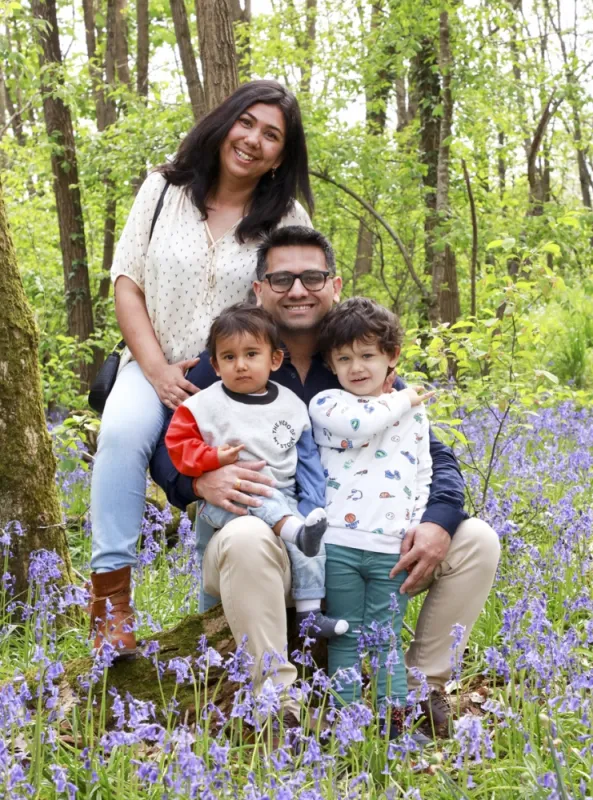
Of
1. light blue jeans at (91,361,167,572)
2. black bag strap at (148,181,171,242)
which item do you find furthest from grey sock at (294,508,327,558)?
black bag strap at (148,181,171,242)

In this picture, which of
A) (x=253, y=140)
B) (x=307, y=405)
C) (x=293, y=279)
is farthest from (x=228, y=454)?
(x=253, y=140)

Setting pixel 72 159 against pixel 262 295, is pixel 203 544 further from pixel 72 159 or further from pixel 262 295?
pixel 72 159

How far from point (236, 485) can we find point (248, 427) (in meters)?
0.21

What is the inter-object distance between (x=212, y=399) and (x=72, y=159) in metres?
7.64

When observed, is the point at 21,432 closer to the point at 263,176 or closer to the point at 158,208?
the point at 158,208

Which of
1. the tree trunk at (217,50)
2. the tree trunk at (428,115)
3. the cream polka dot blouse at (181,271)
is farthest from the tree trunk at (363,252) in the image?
the cream polka dot blouse at (181,271)

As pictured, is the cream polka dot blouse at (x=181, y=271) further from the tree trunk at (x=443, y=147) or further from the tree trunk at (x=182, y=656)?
the tree trunk at (x=443, y=147)

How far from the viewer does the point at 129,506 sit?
283 centimetres

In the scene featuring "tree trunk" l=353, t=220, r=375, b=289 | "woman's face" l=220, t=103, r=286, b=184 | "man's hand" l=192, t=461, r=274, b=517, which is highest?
"tree trunk" l=353, t=220, r=375, b=289

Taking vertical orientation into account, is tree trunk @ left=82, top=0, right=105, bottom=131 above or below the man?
above

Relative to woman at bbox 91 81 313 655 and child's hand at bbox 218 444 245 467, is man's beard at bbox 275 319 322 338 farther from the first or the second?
child's hand at bbox 218 444 245 467

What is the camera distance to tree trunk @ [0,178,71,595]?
12.1 feet

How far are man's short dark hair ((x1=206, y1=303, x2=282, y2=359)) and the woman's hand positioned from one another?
0.81ft

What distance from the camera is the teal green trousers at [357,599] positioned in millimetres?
2623
